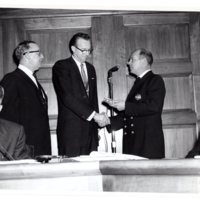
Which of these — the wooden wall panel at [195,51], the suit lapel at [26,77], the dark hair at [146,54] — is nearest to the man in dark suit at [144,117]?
the dark hair at [146,54]

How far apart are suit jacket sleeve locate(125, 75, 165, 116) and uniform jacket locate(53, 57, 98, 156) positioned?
17.5 inches

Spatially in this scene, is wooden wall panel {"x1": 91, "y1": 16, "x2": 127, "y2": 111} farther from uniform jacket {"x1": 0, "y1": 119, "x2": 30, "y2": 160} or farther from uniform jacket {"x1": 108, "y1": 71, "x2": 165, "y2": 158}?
uniform jacket {"x1": 0, "y1": 119, "x2": 30, "y2": 160}

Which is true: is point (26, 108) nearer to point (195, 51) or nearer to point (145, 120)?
point (145, 120)

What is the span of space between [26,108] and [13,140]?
99 centimetres

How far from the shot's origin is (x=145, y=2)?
2541mm

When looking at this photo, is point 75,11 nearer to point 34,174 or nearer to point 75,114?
point 75,114

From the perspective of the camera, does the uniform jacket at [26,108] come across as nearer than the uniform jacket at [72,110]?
Yes

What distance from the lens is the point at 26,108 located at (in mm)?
3891

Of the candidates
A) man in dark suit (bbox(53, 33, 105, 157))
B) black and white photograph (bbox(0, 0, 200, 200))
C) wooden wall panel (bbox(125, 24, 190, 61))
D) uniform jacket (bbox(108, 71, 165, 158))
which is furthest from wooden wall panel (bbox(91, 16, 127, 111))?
uniform jacket (bbox(108, 71, 165, 158))

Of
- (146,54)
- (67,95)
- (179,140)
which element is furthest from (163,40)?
(67,95)

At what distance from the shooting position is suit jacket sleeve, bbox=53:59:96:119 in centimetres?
393

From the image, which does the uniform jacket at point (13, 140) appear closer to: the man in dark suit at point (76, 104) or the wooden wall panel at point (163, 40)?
the man in dark suit at point (76, 104)

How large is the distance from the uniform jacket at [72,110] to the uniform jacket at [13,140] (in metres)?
1.02

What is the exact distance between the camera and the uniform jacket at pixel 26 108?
3.85m
